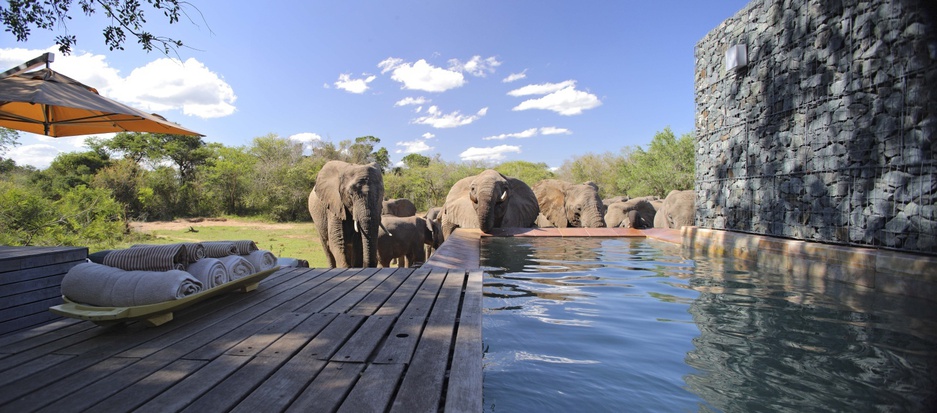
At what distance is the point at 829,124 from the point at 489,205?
668 cm

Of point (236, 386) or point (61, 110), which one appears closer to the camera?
point (236, 386)

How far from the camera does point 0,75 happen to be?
4105mm

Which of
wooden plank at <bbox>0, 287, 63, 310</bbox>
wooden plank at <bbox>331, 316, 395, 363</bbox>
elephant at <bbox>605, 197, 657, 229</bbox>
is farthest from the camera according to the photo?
elephant at <bbox>605, 197, 657, 229</bbox>

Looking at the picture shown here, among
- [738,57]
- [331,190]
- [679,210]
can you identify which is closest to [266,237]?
[331,190]

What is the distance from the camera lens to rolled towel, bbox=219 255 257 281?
10.9 ft

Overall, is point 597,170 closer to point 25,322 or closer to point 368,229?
point 368,229

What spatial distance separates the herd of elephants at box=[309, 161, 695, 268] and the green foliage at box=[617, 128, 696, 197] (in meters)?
9.63

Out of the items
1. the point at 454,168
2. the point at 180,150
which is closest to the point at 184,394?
the point at 180,150

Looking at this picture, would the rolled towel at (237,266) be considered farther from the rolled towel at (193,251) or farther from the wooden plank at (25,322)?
the wooden plank at (25,322)

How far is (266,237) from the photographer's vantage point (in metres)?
21.4

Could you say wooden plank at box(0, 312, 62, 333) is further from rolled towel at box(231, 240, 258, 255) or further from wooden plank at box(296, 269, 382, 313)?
wooden plank at box(296, 269, 382, 313)

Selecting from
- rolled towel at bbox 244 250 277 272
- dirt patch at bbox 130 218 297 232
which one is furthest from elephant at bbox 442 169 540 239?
dirt patch at bbox 130 218 297 232

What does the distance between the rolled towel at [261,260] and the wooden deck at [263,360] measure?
42 cm

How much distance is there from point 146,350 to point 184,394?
2.48 ft
